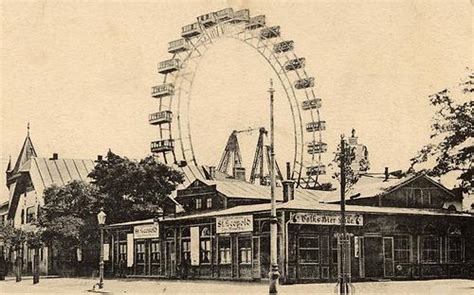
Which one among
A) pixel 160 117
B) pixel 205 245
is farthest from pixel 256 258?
pixel 160 117

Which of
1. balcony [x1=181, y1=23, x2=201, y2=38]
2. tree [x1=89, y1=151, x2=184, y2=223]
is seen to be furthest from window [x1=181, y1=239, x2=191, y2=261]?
balcony [x1=181, y1=23, x2=201, y2=38]

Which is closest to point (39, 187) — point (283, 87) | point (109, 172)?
point (109, 172)

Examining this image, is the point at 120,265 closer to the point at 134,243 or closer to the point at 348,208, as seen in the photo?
the point at 134,243

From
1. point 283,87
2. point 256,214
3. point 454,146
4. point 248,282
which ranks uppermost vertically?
point 283,87

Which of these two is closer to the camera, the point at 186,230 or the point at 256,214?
the point at 256,214

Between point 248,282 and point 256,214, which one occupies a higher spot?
point 256,214

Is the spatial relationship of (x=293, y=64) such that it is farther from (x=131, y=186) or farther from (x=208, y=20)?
(x=131, y=186)
